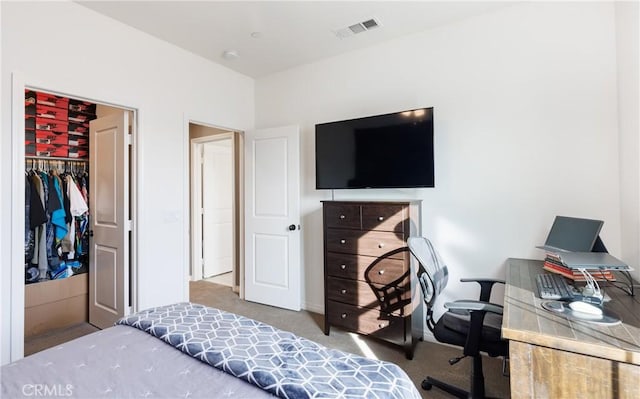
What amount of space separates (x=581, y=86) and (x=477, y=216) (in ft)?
3.80

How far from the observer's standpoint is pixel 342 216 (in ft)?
9.14

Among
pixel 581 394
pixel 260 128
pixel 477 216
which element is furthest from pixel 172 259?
pixel 581 394

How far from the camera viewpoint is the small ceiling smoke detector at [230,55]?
3162 millimetres

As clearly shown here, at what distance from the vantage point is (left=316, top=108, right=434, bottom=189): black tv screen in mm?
2555

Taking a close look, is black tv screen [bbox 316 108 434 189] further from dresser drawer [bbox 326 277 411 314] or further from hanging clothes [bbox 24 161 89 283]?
hanging clothes [bbox 24 161 89 283]

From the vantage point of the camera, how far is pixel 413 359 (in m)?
2.43

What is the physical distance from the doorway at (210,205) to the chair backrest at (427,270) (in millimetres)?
3091

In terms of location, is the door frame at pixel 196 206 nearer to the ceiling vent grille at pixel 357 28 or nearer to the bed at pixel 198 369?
the ceiling vent grille at pixel 357 28

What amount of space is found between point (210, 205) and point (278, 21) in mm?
3116

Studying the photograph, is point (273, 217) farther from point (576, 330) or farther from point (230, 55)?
point (576, 330)

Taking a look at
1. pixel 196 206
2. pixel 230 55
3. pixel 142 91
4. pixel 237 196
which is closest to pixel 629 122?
pixel 230 55

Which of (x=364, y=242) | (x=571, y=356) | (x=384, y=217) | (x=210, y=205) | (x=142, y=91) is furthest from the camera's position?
(x=210, y=205)

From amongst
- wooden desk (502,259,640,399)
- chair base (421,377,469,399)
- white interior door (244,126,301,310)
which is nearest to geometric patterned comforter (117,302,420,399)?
wooden desk (502,259,640,399)

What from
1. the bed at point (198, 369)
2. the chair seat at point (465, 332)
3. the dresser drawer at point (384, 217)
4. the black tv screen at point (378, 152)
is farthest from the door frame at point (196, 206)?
the chair seat at point (465, 332)
